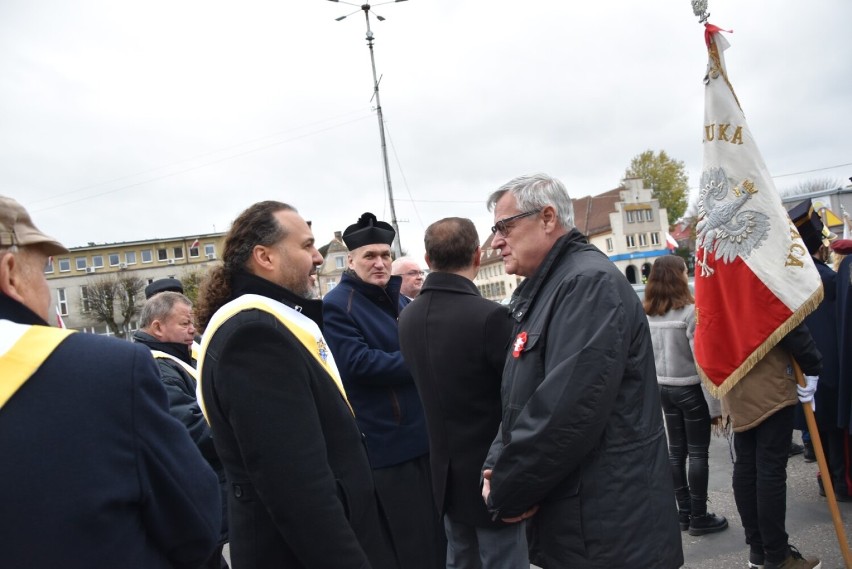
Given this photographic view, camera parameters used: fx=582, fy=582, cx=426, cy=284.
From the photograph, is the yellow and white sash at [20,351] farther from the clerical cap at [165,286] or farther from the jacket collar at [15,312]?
the clerical cap at [165,286]

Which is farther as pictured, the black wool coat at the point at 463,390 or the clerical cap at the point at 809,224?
the clerical cap at the point at 809,224

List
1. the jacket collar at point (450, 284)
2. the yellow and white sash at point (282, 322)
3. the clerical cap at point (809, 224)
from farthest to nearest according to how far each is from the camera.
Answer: the clerical cap at point (809, 224) → the jacket collar at point (450, 284) → the yellow and white sash at point (282, 322)

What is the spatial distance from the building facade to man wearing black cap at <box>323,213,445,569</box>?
2287 inches

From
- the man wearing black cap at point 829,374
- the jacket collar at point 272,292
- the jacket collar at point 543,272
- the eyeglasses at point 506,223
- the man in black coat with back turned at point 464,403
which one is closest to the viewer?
the jacket collar at point 272,292

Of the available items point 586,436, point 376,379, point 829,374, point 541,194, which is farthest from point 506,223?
point 829,374

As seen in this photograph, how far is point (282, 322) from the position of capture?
205cm

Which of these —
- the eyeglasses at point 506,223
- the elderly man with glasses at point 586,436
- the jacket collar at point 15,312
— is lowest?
the elderly man with glasses at point 586,436

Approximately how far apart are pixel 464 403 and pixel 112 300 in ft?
192

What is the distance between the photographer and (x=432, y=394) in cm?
303

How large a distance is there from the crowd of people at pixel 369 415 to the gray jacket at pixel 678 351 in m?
0.53

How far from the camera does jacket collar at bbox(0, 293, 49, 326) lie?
1360 millimetres

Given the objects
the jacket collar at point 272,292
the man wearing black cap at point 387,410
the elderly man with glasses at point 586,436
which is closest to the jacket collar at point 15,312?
the jacket collar at point 272,292

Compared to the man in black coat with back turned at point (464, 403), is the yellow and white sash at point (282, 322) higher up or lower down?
higher up

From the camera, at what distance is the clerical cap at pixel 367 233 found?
162 inches
